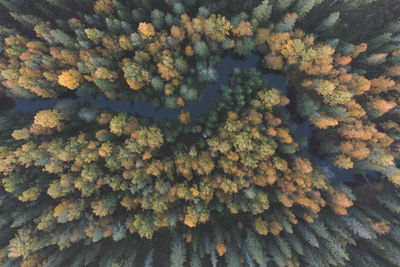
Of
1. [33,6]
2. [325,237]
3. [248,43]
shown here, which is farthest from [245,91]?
[33,6]

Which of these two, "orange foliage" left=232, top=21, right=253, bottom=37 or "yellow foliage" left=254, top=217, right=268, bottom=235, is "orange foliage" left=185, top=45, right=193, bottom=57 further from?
"yellow foliage" left=254, top=217, right=268, bottom=235

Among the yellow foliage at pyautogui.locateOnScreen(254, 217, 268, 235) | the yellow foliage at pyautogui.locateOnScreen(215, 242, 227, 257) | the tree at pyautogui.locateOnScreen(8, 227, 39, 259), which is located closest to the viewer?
the tree at pyautogui.locateOnScreen(8, 227, 39, 259)

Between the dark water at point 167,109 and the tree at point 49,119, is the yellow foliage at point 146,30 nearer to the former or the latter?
the dark water at point 167,109

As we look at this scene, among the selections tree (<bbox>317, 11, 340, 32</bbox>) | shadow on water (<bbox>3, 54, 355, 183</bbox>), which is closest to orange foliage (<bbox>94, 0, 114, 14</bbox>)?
shadow on water (<bbox>3, 54, 355, 183</bbox>)

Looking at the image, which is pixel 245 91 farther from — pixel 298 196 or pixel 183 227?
pixel 183 227

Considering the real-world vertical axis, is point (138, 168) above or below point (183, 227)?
above

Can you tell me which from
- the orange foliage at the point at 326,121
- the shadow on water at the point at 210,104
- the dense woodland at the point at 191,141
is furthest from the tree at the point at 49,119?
the orange foliage at the point at 326,121
